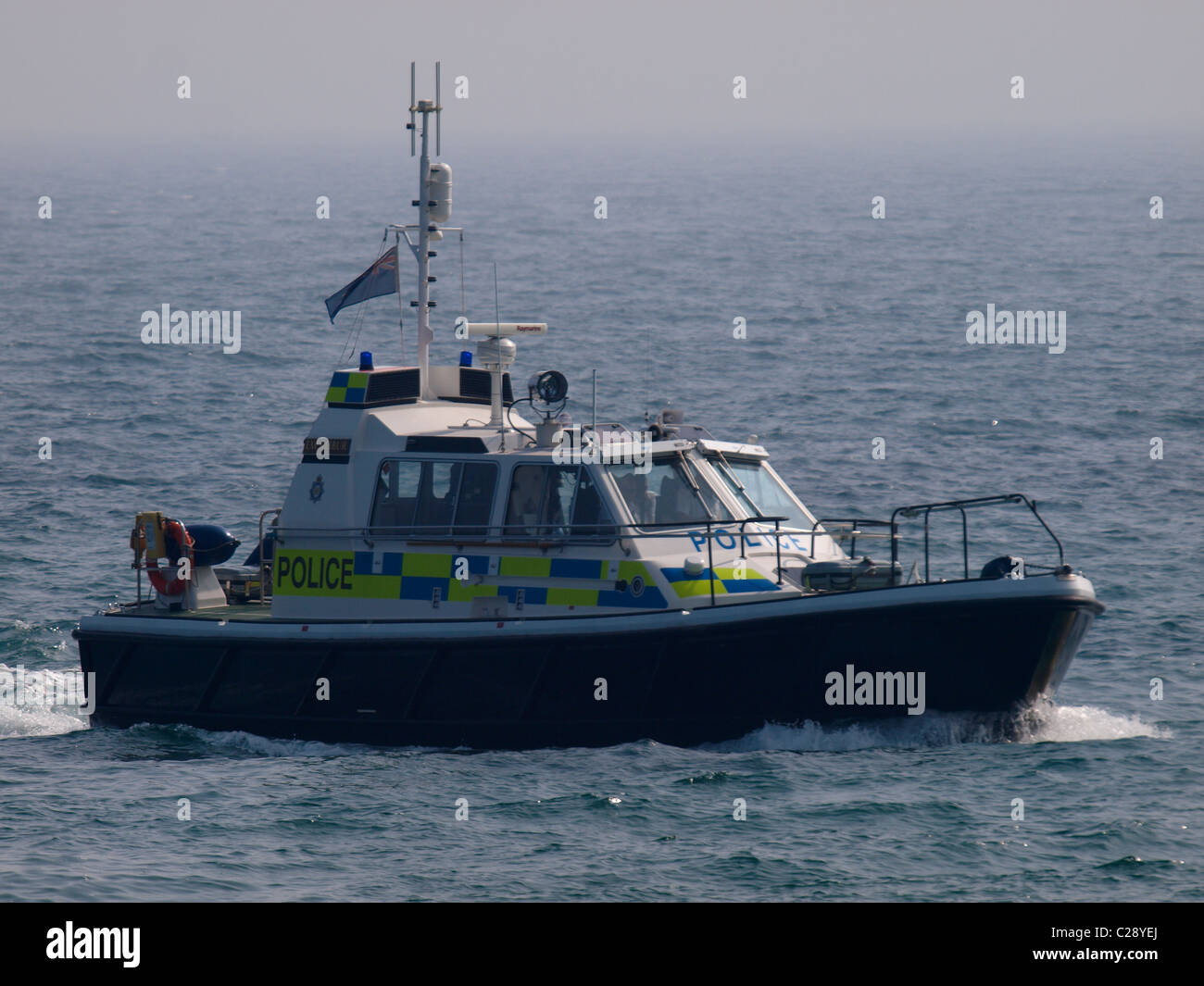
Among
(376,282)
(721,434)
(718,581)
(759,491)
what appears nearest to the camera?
(718,581)

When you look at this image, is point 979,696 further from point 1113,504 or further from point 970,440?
point 970,440

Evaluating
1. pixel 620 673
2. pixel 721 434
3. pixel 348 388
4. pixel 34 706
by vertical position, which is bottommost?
pixel 34 706

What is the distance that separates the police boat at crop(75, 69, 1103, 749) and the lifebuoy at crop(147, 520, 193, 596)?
19 millimetres

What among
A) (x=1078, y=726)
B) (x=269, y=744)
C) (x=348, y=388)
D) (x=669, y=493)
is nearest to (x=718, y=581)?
(x=669, y=493)

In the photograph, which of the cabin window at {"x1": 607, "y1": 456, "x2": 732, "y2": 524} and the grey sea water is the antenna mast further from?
the grey sea water

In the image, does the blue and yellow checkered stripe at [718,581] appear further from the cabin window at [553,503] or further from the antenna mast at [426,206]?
the antenna mast at [426,206]

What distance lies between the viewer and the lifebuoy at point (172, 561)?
17.1 m

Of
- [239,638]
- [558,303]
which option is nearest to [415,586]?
[239,638]

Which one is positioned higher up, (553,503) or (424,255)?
(424,255)

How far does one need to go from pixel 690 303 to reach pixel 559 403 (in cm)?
3462

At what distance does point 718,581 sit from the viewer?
1524 centimetres

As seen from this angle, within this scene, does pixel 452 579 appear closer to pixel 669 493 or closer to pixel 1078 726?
pixel 669 493

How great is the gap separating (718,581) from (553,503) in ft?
5.70

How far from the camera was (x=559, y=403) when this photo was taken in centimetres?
1661
